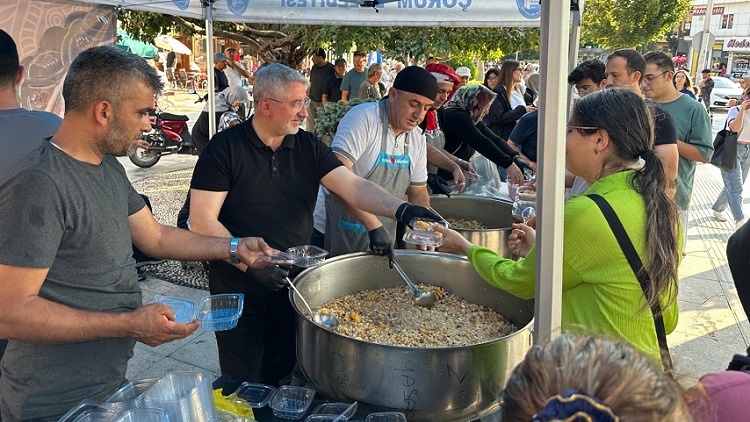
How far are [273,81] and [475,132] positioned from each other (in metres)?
2.40

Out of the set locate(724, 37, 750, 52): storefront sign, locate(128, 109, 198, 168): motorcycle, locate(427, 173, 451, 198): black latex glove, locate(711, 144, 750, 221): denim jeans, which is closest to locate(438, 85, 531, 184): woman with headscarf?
locate(427, 173, 451, 198): black latex glove

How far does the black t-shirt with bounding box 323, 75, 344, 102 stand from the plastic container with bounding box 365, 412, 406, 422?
395 inches

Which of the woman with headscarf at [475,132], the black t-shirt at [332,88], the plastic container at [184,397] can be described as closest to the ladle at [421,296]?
the plastic container at [184,397]

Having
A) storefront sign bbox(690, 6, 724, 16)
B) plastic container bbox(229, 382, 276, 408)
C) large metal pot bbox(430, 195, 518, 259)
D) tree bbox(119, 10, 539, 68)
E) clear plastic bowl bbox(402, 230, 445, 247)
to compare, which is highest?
storefront sign bbox(690, 6, 724, 16)

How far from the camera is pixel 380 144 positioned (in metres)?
3.13

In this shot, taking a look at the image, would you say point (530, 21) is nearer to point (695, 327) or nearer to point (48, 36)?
point (695, 327)

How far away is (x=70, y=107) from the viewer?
1.64m

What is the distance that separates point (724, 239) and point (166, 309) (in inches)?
277

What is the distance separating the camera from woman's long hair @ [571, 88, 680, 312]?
1660 millimetres

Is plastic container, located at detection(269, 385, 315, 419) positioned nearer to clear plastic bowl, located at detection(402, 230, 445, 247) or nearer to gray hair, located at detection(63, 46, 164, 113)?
clear plastic bowl, located at detection(402, 230, 445, 247)

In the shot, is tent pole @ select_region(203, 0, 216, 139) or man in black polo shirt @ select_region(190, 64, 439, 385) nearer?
man in black polo shirt @ select_region(190, 64, 439, 385)

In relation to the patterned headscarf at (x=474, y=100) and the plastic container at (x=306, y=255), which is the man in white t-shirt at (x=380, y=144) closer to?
the plastic container at (x=306, y=255)

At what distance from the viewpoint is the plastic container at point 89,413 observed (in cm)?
134

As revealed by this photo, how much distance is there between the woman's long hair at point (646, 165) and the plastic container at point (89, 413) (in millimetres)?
1510
